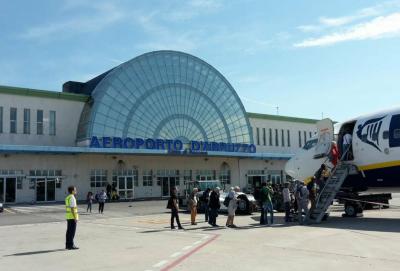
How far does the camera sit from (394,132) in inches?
716

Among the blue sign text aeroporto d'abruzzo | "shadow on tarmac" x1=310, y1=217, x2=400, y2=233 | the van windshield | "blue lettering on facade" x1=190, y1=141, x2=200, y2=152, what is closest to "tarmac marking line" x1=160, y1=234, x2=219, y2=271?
"shadow on tarmac" x1=310, y1=217, x2=400, y2=233

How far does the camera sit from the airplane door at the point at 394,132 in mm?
18047

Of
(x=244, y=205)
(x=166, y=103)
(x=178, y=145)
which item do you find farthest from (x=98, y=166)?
(x=244, y=205)

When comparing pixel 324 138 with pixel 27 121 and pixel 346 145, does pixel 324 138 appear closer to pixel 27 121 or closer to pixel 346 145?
pixel 346 145

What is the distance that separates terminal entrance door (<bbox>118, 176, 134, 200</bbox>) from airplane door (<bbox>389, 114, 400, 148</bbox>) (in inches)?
1253

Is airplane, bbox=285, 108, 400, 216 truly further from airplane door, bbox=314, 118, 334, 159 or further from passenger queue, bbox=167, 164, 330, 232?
passenger queue, bbox=167, 164, 330, 232

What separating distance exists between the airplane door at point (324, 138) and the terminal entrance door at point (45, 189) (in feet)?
91.8

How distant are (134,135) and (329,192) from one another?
2939 centimetres

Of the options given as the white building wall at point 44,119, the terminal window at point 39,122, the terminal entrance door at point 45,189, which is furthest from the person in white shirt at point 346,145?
the terminal window at point 39,122

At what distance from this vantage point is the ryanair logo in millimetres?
18859

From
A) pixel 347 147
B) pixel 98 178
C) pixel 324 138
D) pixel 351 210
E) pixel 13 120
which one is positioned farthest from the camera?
pixel 98 178

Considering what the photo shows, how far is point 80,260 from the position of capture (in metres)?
10.6

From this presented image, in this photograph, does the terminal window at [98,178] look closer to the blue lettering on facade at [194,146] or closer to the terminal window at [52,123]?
the terminal window at [52,123]

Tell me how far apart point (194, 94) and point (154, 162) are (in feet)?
31.9
